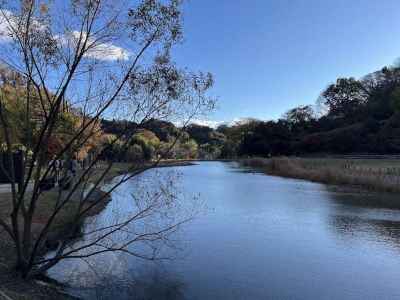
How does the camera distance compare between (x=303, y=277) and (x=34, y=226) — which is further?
(x=34, y=226)

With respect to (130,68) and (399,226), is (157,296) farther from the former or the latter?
(399,226)

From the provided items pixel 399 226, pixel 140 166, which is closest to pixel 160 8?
pixel 140 166

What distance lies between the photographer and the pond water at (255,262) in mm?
7699

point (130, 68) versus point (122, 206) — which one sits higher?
point (130, 68)

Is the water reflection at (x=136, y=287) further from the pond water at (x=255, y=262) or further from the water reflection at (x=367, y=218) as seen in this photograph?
the water reflection at (x=367, y=218)

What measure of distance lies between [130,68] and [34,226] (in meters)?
5.95

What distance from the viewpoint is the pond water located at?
303 inches

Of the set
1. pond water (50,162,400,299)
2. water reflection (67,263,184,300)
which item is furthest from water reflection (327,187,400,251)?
water reflection (67,263,184,300)

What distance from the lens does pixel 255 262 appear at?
376 inches

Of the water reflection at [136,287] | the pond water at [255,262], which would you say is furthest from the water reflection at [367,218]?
the water reflection at [136,287]

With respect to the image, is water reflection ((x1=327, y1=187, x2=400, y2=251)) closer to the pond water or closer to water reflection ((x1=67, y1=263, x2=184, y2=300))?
the pond water

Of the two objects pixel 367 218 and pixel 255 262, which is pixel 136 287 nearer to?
pixel 255 262

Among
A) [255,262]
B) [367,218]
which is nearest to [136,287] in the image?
[255,262]

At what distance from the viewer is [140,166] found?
7.66 meters
